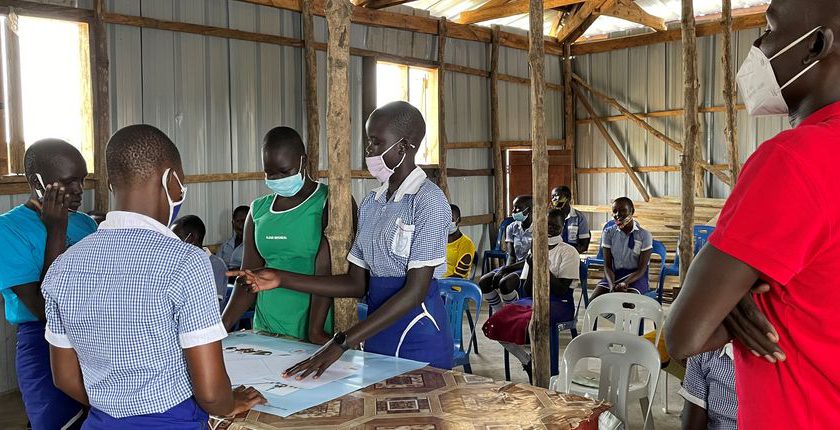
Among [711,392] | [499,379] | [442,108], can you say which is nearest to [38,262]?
[711,392]

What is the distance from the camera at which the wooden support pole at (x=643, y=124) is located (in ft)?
39.0

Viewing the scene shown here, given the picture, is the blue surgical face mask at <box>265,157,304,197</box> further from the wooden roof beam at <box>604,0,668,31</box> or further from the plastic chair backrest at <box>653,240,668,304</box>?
the wooden roof beam at <box>604,0,668,31</box>

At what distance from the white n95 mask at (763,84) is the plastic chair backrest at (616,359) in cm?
215

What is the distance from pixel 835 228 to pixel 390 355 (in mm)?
1855

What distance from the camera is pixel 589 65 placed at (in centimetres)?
1366

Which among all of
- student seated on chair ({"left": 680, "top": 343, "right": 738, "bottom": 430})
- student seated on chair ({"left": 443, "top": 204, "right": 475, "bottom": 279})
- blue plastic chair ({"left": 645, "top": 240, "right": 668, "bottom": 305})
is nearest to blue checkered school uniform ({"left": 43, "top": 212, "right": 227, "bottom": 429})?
student seated on chair ({"left": 680, "top": 343, "right": 738, "bottom": 430})

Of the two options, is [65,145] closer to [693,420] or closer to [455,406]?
[455,406]

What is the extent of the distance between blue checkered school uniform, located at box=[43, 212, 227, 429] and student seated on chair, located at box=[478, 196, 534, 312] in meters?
4.84

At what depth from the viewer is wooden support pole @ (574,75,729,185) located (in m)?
11.9

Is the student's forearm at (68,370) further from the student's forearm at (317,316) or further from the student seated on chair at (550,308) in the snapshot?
the student seated on chair at (550,308)

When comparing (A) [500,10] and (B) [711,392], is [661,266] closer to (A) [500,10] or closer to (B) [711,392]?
(A) [500,10]

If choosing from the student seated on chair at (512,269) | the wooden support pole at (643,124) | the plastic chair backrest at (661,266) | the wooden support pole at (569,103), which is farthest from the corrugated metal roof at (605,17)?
the plastic chair backrest at (661,266)

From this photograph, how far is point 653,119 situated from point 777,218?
41.6 feet

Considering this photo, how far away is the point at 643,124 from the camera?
12656mm
